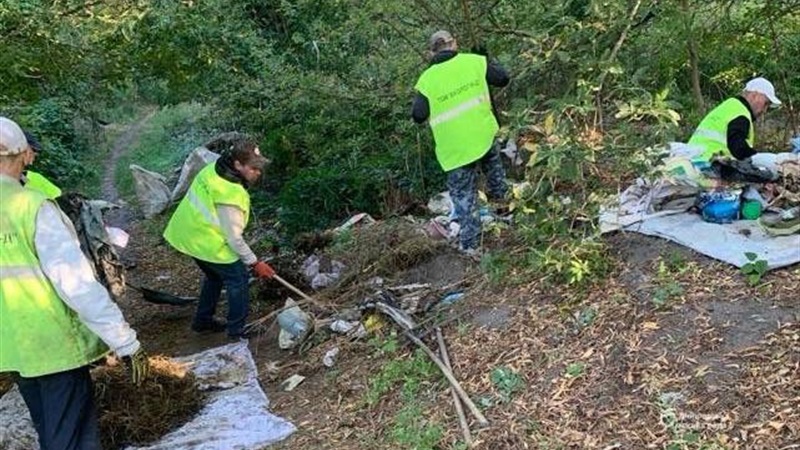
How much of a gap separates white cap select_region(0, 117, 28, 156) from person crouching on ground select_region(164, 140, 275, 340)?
205 cm

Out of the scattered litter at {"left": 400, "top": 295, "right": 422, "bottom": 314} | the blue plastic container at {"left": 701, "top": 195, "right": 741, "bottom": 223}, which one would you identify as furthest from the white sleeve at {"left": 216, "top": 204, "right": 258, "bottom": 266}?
the blue plastic container at {"left": 701, "top": 195, "right": 741, "bottom": 223}

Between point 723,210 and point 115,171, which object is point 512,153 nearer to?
point 723,210

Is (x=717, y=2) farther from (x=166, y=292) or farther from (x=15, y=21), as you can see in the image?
(x=15, y=21)

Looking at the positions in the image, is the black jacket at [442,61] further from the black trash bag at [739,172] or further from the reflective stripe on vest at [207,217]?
the black trash bag at [739,172]

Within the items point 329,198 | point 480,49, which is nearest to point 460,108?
point 480,49

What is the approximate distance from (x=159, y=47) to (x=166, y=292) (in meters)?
3.18

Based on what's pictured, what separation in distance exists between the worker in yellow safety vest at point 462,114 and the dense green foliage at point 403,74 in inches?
11.2

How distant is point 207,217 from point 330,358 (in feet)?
4.41

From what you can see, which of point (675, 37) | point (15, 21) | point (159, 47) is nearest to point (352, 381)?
point (675, 37)

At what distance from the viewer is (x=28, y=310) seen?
10.4 ft

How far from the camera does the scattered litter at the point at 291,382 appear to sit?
4657 mm

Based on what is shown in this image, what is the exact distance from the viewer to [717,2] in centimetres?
628

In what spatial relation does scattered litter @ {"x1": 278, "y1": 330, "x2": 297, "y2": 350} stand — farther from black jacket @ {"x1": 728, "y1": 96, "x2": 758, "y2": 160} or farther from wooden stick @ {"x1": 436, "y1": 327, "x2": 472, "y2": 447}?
black jacket @ {"x1": 728, "y1": 96, "x2": 758, "y2": 160}

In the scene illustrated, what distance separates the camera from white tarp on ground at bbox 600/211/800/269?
12.6ft
